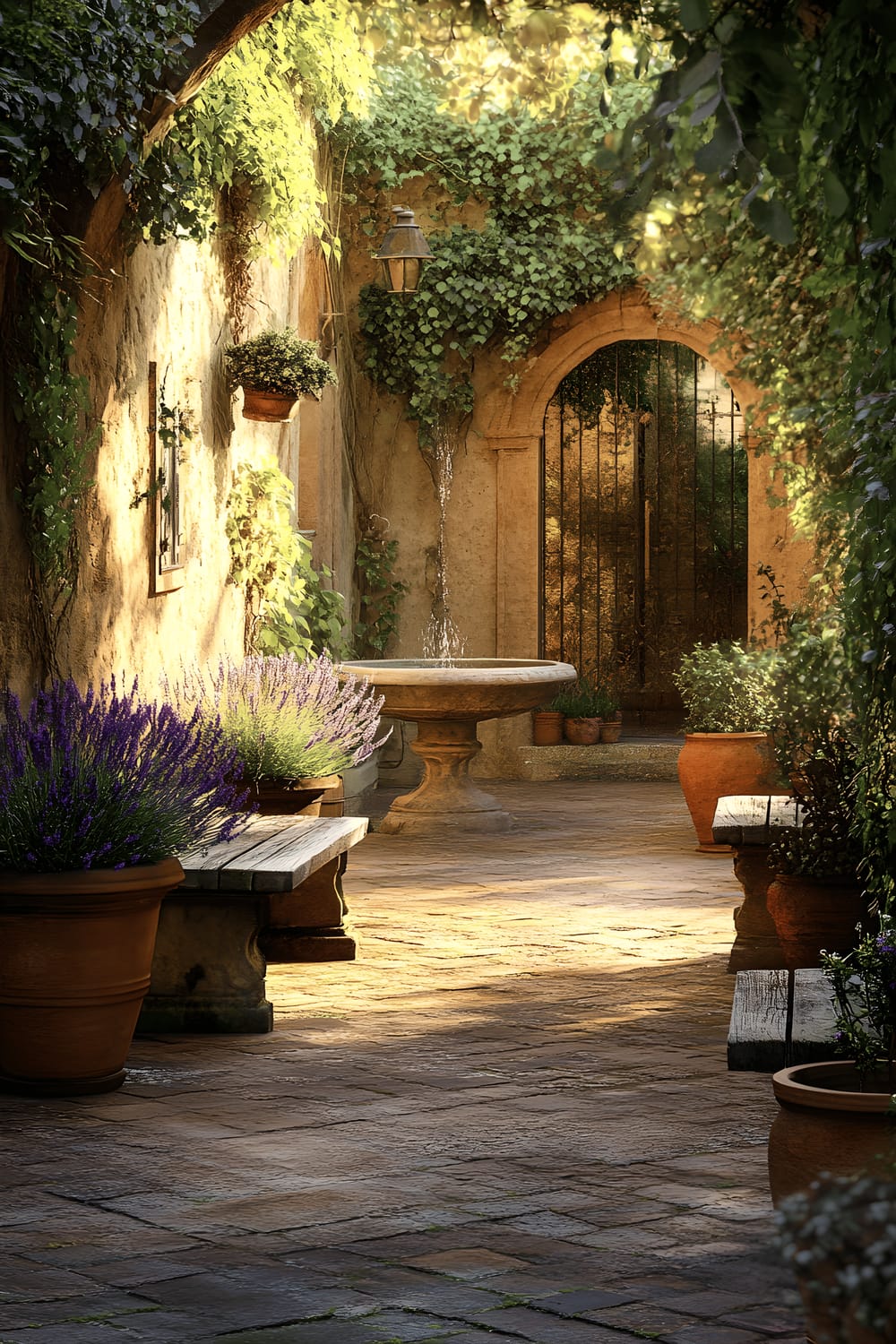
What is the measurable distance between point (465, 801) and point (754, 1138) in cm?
632

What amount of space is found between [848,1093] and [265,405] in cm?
673

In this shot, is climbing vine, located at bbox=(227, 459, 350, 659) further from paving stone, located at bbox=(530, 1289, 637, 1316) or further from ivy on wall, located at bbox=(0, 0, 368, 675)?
paving stone, located at bbox=(530, 1289, 637, 1316)

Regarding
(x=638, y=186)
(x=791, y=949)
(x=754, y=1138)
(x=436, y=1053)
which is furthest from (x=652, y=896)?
(x=638, y=186)

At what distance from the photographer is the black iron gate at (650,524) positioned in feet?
53.8

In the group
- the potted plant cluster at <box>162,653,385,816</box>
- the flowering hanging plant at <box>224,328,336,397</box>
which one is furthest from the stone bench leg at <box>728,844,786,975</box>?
the flowering hanging plant at <box>224,328,336,397</box>

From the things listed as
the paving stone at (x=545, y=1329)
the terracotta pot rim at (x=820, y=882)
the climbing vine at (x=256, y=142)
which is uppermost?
the climbing vine at (x=256, y=142)

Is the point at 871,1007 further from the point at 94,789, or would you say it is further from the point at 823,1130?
the point at 94,789

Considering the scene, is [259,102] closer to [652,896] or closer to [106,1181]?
[652,896]

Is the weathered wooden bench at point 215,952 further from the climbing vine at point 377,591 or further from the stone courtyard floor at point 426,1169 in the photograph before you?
the climbing vine at point 377,591

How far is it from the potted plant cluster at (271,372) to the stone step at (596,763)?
4787mm

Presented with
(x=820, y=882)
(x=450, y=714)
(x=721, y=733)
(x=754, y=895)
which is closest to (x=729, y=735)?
(x=721, y=733)

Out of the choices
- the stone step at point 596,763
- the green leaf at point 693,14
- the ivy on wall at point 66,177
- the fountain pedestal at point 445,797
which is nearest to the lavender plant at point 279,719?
the ivy on wall at point 66,177

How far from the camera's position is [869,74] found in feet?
8.82

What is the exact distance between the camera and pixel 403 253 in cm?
1134
